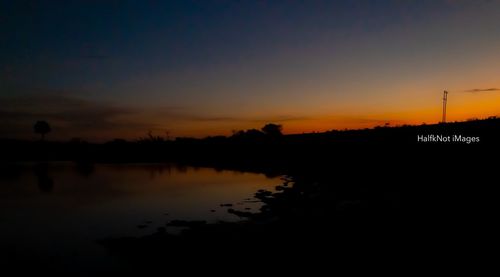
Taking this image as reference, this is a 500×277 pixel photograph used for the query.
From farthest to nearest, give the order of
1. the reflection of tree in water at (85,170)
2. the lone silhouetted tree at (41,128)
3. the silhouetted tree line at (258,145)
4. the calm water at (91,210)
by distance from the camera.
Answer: the lone silhouetted tree at (41,128)
the reflection of tree in water at (85,170)
the silhouetted tree line at (258,145)
the calm water at (91,210)

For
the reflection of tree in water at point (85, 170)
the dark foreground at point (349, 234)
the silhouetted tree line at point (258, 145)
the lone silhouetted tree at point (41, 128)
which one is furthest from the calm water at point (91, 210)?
the lone silhouetted tree at point (41, 128)

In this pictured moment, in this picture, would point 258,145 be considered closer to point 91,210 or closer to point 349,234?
point 91,210

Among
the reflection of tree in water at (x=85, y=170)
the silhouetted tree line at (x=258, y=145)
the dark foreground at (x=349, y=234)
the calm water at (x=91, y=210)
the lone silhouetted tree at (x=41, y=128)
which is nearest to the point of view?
the dark foreground at (x=349, y=234)

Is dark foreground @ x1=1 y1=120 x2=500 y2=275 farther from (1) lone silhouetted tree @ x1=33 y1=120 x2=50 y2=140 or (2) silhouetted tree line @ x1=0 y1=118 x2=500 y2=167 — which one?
(1) lone silhouetted tree @ x1=33 y1=120 x2=50 y2=140

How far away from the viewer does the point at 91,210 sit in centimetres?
2583

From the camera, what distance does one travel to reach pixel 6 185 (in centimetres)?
3931

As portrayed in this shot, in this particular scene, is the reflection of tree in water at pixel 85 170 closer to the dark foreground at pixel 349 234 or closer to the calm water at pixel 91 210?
the calm water at pixel 91 210

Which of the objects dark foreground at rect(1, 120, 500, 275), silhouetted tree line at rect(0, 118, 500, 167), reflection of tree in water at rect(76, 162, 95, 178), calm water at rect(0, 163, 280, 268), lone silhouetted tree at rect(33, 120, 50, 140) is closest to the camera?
dark foreground at rect(1, 120, 500, 275)

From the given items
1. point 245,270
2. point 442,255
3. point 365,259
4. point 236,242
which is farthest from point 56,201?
point 442,255

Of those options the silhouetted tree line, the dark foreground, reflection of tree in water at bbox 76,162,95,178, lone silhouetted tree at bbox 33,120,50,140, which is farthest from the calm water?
lone silhouetted tree at bbox 33,120,50,140

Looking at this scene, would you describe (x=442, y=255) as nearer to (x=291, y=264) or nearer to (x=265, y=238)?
(x=291, y=264)

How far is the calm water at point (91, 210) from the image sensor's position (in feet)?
53.7

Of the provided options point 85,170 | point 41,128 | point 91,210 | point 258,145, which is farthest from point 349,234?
point 41,128

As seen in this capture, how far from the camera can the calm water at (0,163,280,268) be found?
16375mm
